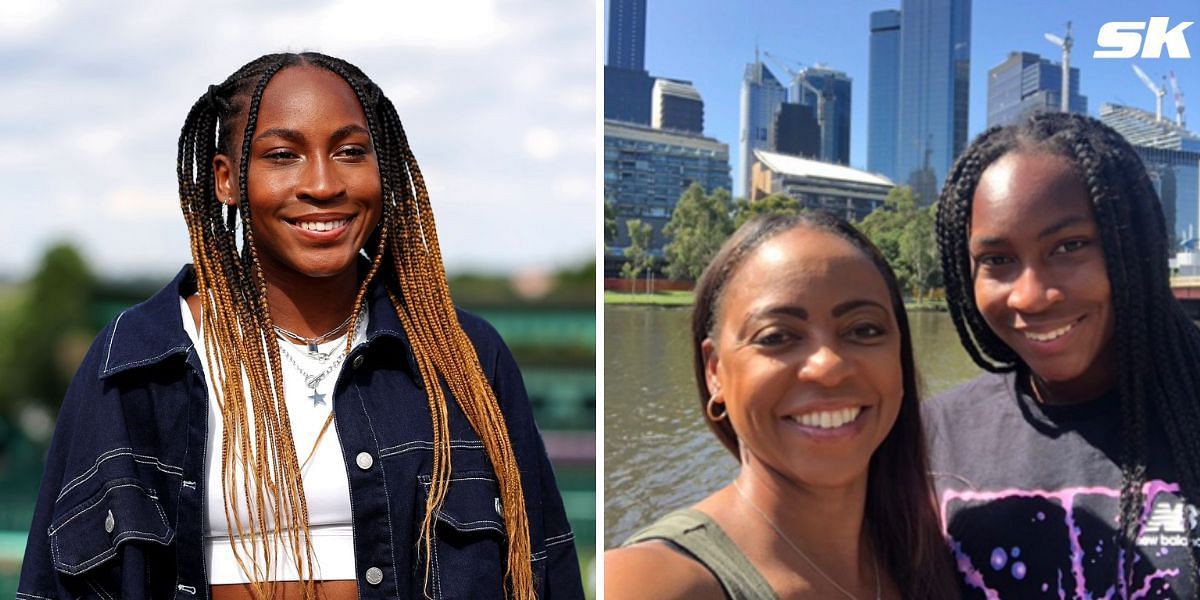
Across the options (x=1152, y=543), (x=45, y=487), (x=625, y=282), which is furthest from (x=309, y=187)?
(x=1152, y=543)

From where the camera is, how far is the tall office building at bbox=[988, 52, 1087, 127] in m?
2.13

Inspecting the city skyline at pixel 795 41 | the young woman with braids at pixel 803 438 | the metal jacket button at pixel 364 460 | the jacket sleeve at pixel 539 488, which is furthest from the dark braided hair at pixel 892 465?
the metal jacket button at pixel 364 460

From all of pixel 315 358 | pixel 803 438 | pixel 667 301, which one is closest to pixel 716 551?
pixel 803 438

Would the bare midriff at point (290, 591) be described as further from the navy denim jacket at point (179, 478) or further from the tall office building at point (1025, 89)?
the tall office building at point (1025, 89)

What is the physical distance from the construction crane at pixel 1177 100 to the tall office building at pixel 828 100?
2.21 feet

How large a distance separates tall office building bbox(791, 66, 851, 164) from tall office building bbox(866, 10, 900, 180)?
5 cm

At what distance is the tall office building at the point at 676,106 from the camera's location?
2312 millimetres

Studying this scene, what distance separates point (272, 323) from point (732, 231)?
957 millimetres

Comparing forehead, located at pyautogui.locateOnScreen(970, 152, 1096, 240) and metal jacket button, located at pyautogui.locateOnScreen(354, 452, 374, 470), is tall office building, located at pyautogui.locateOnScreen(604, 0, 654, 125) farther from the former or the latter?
metal jacket button, located at pyautogui.locateOnScreen(354, 452, 374, 470)

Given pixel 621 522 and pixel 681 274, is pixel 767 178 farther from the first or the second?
pixel 621 522

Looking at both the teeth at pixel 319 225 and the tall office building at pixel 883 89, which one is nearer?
the teeth at pixel 319 225

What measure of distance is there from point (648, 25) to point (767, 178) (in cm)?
44

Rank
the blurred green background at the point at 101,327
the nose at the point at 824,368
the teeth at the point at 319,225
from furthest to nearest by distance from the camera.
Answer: the blurred green background at the point at 101,327 < the nose at the point at 824,368 < the teeth at the point at 319,225

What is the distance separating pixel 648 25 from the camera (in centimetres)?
232
